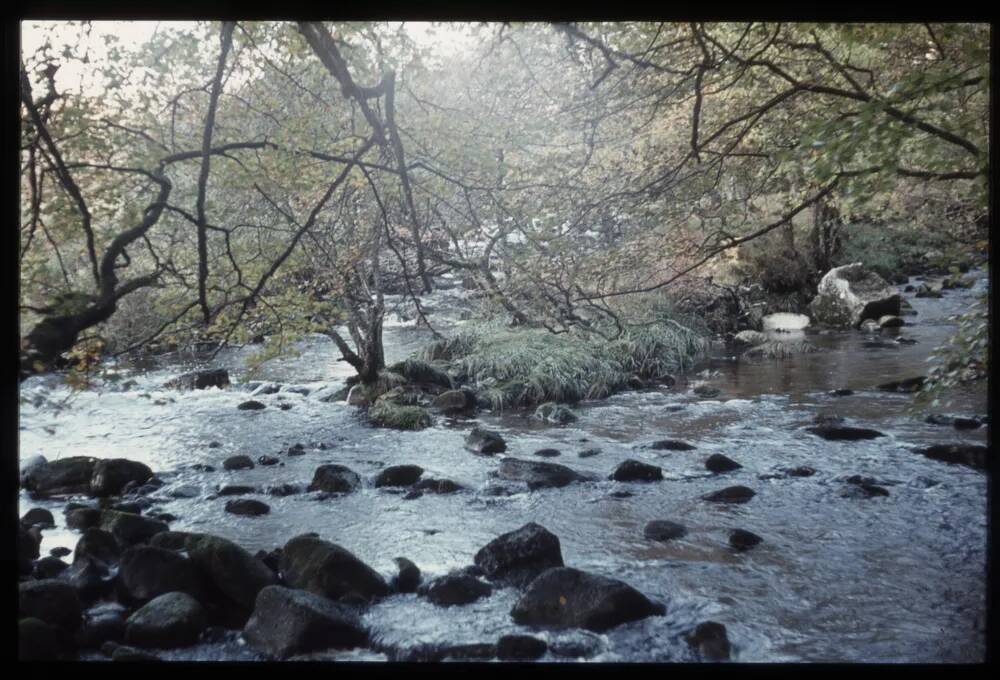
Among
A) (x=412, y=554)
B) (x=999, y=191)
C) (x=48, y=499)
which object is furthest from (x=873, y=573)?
(x=48, y=499)

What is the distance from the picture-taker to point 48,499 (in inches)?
167

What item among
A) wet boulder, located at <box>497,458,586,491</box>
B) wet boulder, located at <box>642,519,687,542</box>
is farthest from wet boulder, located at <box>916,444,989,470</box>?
wet boulder, located at <box>497,458,586,491</box>

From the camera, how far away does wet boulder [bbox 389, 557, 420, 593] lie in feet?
10.1

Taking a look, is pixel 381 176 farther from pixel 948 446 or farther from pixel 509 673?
pixel 948 446

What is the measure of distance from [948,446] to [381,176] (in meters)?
3.69

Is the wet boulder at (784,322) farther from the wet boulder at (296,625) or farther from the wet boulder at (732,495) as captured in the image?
the wet boulder at (296,625)

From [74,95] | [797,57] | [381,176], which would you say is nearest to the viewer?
[74,95]

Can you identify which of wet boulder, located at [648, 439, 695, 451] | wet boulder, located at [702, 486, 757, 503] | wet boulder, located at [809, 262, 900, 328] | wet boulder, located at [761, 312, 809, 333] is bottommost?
wet boulder, located at [702, 486, 757, 503]

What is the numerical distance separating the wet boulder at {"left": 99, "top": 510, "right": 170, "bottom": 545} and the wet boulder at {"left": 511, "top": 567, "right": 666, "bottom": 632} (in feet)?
6.56

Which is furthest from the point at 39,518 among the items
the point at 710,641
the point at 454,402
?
the point at 710,641

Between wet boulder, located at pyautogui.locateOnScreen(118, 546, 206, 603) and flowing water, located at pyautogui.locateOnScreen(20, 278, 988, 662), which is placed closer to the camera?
flowing water, located at pyautogui.locateOnScreen(20, 278, 988, 662)

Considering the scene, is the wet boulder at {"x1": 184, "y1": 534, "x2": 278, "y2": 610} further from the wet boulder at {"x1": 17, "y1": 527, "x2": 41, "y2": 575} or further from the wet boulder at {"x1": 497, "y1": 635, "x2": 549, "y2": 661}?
the wet boulder at {"x1": 497, "y1": 635, "x2": 549, "y2": 661}

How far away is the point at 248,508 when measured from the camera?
13.3ft

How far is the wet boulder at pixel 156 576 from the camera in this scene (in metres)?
2.92
